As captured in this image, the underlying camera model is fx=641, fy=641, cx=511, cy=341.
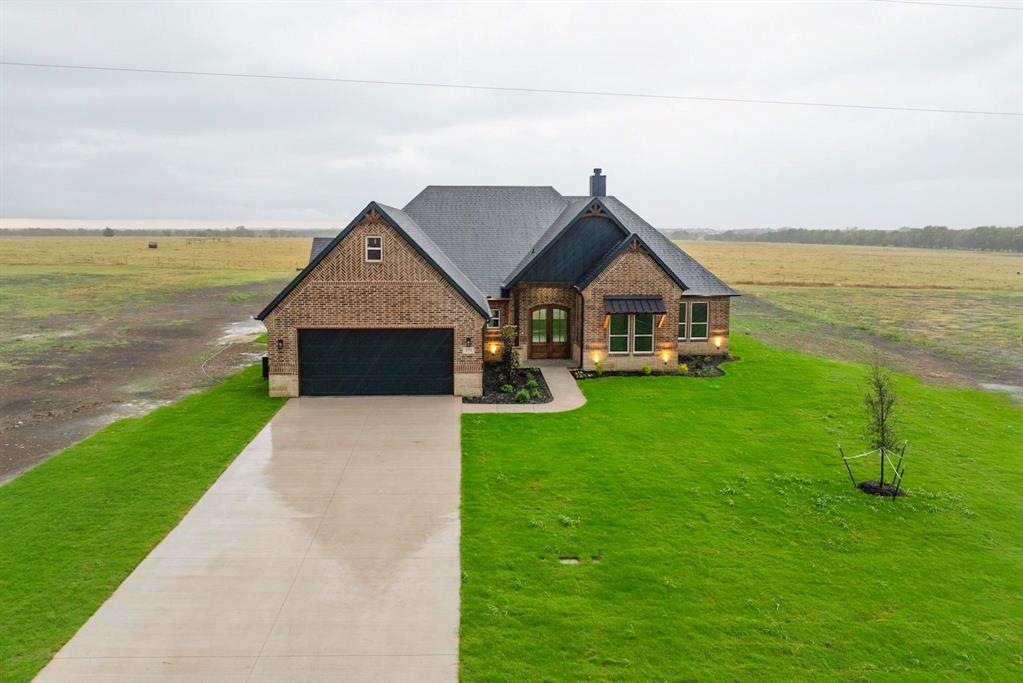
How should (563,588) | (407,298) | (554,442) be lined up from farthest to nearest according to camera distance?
(407,298) → (554,442) → (563,588)

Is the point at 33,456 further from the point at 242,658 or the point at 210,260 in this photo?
the point at 210,260

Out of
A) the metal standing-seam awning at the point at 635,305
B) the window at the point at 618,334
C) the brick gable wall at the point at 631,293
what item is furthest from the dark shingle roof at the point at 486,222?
the window at the point at 618,334

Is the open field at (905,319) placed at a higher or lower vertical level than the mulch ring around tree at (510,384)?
higher

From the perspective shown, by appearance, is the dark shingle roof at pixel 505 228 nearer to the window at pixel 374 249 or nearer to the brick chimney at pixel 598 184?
the brick chimney at pixel 598 184

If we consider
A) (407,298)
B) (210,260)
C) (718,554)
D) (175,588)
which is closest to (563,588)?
(718,554)

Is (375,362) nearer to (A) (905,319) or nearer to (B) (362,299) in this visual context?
(B) (362,299)

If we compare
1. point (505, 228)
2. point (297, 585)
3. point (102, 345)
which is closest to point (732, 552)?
point (297, 585)
